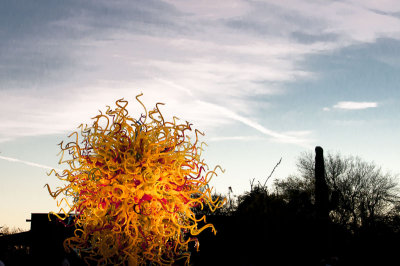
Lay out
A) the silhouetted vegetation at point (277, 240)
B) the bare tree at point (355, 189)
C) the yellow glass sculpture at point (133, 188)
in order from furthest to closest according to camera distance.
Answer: the bare tree at point (355, 189) < the silhouetted vegetation at point (277, 240) < the yellow glass sculpture at point (133, 188)

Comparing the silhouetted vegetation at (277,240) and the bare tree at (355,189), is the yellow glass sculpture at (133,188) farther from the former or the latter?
the bare tree at (355,189)

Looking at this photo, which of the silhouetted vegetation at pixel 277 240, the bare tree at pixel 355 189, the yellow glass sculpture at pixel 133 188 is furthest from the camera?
the bare tree at pixel 355 189

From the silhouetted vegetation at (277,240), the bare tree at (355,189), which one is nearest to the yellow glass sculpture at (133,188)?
the silhouetted vegetation at (277,240)

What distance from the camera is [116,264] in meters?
5.34

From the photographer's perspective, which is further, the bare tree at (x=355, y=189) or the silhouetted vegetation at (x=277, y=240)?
the bare tree at (x=355, y=189)

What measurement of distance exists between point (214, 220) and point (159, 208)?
7.92m

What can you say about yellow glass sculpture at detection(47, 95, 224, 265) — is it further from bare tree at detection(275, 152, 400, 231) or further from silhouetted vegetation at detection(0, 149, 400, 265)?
bare tree at detection(275, 152, 400, 231)

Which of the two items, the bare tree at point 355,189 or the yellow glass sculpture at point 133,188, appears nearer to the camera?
the yellow glass sculpture at point 133,188

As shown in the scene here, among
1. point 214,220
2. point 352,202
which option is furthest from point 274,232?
point 352,202

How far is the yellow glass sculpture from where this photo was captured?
519 centimetres

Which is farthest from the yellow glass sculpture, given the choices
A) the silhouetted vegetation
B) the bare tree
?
the bare tree

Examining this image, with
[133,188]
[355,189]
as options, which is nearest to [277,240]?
[133,188]

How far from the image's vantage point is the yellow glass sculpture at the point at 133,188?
5.19 m

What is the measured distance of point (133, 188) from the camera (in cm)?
513
